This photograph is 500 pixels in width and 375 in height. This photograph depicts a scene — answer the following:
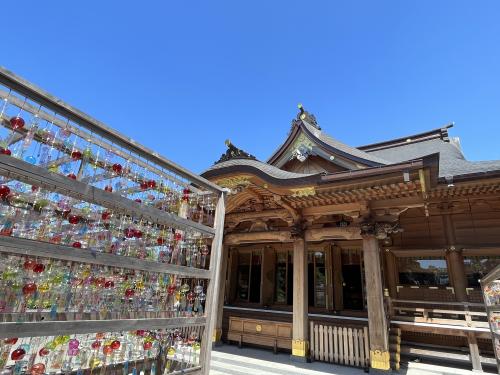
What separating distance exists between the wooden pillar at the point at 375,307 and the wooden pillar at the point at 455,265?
347 centimetres

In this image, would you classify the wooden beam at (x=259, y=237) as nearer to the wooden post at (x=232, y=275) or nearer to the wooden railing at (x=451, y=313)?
the wooden post at (x=232, y=275)

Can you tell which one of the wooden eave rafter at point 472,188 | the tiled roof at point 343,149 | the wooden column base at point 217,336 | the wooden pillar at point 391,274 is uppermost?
the tiled roof at point 343,149

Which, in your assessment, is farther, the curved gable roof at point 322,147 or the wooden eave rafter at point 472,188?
the curved gable roof at point 322,147

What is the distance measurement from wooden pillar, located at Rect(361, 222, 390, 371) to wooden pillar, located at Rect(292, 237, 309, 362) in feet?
5.72

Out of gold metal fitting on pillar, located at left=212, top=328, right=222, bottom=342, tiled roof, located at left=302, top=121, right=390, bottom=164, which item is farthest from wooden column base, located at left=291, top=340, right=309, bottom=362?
tiled roof, located at left=302, top=121, right=390, bottom=164

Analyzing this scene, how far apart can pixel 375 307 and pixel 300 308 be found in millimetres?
2041

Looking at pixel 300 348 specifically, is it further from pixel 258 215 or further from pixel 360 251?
pixel 360 251

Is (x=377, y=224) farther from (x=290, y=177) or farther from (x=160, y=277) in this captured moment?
(x=160, y=277)

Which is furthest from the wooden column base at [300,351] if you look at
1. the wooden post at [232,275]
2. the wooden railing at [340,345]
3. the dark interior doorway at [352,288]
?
the wooden post at [232,275]

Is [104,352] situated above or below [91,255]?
below

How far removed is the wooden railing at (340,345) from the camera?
720 cm

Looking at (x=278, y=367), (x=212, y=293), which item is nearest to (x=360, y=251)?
(x=278, y=367)

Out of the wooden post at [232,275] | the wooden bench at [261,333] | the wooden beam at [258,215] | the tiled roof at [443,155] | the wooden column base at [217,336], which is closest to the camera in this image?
the tiled roof at [443,155]

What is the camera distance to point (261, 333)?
8.88m
